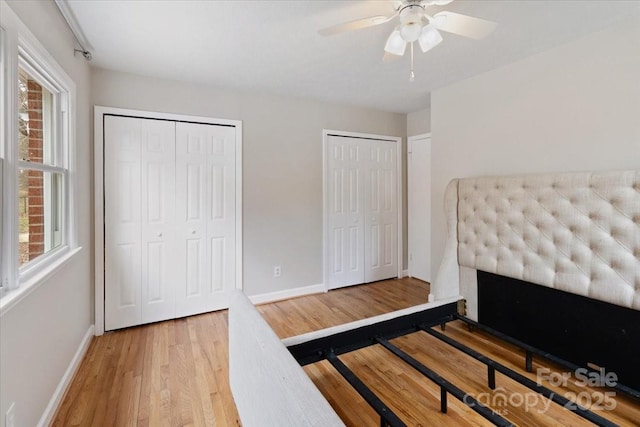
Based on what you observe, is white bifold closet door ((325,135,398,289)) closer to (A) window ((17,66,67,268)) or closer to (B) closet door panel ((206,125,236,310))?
(B) closet door panel ((206,125,236,310))

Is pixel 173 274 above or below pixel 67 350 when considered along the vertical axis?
above

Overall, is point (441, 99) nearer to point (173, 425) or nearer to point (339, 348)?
point (339, 348)

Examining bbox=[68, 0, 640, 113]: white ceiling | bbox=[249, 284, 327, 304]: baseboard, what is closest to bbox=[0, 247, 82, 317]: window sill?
bbox=[68, 0, 640, 113]: white ceiling

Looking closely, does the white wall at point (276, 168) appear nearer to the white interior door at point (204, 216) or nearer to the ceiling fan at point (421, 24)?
the white interior door at point (204, 216)

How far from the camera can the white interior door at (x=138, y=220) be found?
2.67m

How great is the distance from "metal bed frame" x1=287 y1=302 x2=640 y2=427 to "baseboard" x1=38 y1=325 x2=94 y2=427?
1362mm

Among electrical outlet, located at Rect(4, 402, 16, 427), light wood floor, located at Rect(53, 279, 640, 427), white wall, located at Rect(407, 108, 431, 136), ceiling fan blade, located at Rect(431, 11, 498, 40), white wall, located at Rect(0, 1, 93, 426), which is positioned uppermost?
white wall, located at Rect(407, 108, 431, 136)

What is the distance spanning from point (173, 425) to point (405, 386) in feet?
4.51

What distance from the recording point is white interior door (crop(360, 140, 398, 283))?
13.1 ft

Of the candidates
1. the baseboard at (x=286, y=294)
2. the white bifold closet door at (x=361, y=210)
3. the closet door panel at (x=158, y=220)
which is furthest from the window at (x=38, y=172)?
the white bifold closet door at (x=361, y=210)

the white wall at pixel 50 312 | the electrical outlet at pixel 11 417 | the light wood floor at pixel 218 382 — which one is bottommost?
the light wood floor at pixel 218 382

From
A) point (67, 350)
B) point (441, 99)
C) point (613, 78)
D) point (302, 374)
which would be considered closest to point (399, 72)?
point (441, 99)

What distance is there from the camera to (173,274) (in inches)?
115

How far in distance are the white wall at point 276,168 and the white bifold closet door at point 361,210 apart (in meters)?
0.20
